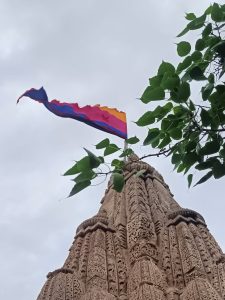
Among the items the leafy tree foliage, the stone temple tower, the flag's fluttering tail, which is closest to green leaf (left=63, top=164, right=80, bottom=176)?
the leafy tree foliage

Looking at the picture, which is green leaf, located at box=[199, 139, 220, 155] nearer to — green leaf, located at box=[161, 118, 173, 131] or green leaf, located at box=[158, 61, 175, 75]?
green leaf, located at box=[161, 118, 173, 131]

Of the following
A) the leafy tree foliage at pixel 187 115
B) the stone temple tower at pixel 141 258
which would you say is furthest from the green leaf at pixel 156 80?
the stone temple tower at pixel 141 258

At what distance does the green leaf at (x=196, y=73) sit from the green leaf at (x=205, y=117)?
19 cm

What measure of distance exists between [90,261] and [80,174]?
626 cm

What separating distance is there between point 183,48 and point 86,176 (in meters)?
0.97

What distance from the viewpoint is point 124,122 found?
47.6 feet

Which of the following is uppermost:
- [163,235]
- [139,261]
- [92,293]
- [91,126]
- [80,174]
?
[91,126]

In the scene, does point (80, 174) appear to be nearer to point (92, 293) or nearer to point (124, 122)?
point (92, 293)

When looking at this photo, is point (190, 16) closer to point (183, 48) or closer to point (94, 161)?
point (183, 48)

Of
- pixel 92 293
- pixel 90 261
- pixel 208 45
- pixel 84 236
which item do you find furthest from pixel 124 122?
pixel 208 45

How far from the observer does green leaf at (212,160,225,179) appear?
9.45 ft

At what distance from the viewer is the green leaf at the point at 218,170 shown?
2.88m

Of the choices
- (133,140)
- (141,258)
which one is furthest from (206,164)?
(141,258)

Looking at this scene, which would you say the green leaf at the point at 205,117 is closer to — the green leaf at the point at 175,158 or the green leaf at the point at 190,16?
the green leaf at the point at 175,158
